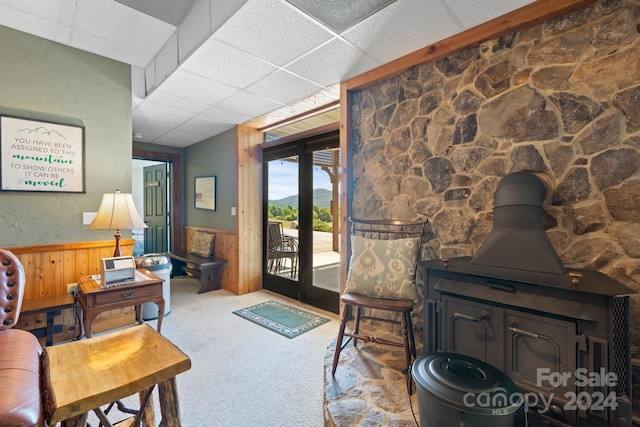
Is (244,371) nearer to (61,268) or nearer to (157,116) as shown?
(61,268)

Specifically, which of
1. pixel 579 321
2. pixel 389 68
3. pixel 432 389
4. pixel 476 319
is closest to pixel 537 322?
pixel 579 321

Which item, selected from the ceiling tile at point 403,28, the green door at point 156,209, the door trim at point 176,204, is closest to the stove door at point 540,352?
the ceiling tile at point 403,28

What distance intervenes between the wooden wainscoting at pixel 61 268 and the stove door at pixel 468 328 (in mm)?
3050

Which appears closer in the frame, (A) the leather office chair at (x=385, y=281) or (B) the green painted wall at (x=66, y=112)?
(A) the leather office chair at (x=385, y=281)

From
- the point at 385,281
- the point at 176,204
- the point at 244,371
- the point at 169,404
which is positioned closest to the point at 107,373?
the point at 169,404

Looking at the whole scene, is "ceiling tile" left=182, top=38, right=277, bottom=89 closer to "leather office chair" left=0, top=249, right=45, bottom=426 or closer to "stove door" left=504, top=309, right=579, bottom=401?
"leather office chair" left=0, top=249, right=45, bottom=426

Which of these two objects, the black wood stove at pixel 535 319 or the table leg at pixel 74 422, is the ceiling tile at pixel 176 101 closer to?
the table leg at pixel 74 422

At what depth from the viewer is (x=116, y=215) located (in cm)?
245

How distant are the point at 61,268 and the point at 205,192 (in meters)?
2.55

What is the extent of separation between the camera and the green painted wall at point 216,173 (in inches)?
176

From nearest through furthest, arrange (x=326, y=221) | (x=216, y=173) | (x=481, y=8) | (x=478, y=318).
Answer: (x=478, y=318)
(x=481, y=8)
(x=326, y=221)
(x=216, y=173)

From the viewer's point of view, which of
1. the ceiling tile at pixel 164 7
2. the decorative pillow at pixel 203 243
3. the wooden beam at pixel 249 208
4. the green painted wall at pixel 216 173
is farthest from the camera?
the decorative pillow at pixel 203 243

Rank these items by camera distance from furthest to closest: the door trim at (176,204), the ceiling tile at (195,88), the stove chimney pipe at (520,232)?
the door trim at (176,204) → the ceiling tile at (195,88) → the stove chimney pipe at (520,232)

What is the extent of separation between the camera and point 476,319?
1.59 metres
